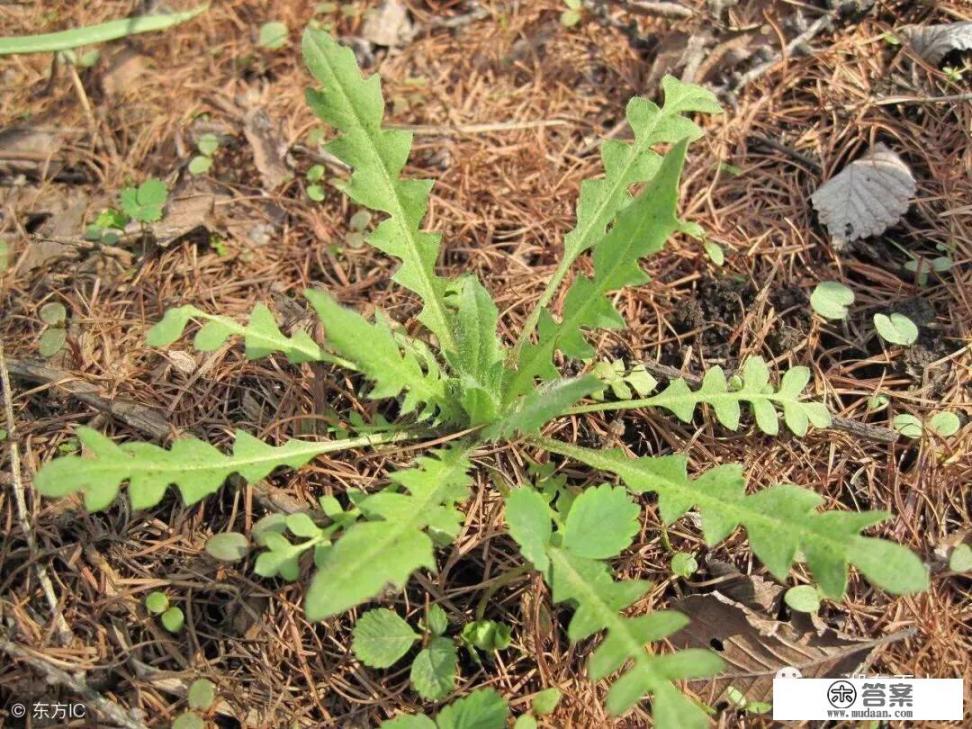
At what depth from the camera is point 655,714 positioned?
1716 millimetres

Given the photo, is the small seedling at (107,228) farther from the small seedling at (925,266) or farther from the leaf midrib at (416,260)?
the small seedling at (925,266)

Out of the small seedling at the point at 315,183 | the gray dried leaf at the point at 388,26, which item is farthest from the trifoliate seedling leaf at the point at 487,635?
the gray dried leaf at the point at 388,26

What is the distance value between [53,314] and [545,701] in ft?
6.45

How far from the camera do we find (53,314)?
268 centimetres

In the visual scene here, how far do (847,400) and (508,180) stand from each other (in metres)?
1.33

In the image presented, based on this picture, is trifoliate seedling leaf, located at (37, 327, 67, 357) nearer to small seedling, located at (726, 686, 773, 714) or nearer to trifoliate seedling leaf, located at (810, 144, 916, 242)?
small seedling, located at (726, 686, 773, 714)

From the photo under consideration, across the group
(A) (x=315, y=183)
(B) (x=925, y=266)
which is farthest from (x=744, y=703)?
(A) (x=315, y=183)

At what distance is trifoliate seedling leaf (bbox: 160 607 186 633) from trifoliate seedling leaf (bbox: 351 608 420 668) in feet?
1.63

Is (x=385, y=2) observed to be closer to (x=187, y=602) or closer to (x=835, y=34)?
(x=835, y=34)

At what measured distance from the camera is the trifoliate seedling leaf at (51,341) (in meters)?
2.60

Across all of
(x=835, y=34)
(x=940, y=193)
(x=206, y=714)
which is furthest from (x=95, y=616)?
(x=835, y=34)

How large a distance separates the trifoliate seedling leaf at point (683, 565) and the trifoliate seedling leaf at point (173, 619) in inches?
53.0

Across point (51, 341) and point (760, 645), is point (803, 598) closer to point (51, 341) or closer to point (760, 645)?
point (760, 645)

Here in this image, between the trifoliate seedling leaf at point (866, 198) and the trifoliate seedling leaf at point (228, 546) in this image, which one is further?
the trifoliate seedling leaf at point (866, 198)
